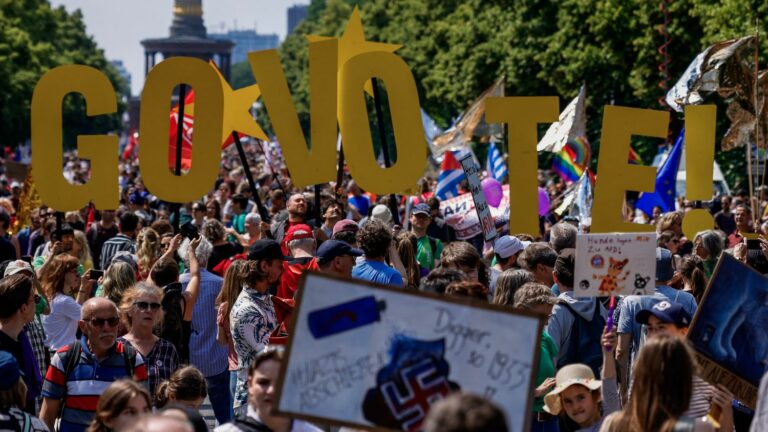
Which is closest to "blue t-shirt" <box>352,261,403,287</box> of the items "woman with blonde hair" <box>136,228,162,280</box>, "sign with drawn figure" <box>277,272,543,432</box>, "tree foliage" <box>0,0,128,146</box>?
"woman with blonde hair" <box>136,228,162,280</box>

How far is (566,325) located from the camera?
779cm

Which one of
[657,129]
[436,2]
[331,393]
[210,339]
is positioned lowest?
[210,339]

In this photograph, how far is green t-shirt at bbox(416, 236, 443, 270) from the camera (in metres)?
11.9

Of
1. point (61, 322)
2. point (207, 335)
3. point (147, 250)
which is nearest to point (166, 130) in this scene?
point (147, 250)

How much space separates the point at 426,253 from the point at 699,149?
93.7 inches

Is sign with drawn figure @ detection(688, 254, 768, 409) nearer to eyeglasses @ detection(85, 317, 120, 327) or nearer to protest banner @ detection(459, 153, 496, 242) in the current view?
eyeglasses @ detection(85, 317, 120, 327)

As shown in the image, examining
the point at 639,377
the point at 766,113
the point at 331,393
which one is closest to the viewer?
the point at 331,393

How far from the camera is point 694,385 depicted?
6.25m

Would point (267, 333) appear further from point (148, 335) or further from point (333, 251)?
point (148, 335)

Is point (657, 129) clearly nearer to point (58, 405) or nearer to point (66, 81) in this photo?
point (66, 81)

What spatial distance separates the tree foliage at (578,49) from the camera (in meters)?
31.9

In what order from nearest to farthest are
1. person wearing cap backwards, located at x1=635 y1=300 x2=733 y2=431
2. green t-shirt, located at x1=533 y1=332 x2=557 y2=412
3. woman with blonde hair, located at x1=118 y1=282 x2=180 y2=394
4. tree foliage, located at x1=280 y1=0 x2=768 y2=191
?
person wearing cap backwards, located at x1=635 y1=300 x2=733 y2=431
green t-shirt, located at x1=533 y1=332 x2=557 y2=412
woman with blonde hair, located at x1=118 y1=282 x2=180 y2=394
tree foliage, located at x1=280 y1=0 x2=768 y2=191

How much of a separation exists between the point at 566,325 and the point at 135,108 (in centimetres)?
12458

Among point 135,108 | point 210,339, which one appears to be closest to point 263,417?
point 210,339
